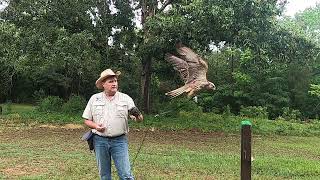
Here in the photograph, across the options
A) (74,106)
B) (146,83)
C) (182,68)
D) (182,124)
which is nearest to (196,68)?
(182,68)

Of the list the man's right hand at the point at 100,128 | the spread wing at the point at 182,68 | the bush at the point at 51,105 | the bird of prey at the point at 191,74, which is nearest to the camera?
the man's right hand at the point at 100,128

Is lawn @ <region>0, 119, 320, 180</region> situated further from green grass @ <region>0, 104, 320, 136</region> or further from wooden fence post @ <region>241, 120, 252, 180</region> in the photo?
wooden fence post @ <region>241, 120, 252, 180</region>

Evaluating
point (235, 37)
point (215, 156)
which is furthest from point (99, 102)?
point (235, 37)

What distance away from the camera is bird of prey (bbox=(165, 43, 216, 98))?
32.5 feet

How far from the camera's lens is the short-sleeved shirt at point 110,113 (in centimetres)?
570

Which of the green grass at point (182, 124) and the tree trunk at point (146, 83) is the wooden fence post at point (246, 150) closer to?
the green grass at point (182, 124)

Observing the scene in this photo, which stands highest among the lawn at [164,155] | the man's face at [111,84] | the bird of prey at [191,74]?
the bird of prey at [191,74]

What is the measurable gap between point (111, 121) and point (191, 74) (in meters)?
6.11

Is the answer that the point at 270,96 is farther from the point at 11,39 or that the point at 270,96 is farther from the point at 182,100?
the point at 11,39

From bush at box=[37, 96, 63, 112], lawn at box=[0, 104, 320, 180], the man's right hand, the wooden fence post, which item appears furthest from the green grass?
the wooden fence post

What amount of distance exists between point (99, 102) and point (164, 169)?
146 inches

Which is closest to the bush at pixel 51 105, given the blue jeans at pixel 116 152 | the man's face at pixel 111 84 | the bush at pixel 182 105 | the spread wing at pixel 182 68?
the bush at pixel 182 105

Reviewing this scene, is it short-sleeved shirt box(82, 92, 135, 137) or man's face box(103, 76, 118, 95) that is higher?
man's face box(103, 76, 118, 95)

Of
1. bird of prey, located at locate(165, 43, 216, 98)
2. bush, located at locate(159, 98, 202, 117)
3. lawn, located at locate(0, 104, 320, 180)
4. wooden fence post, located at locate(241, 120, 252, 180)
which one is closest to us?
wooden fence post, located at locate(241, 120, 252, 180)
